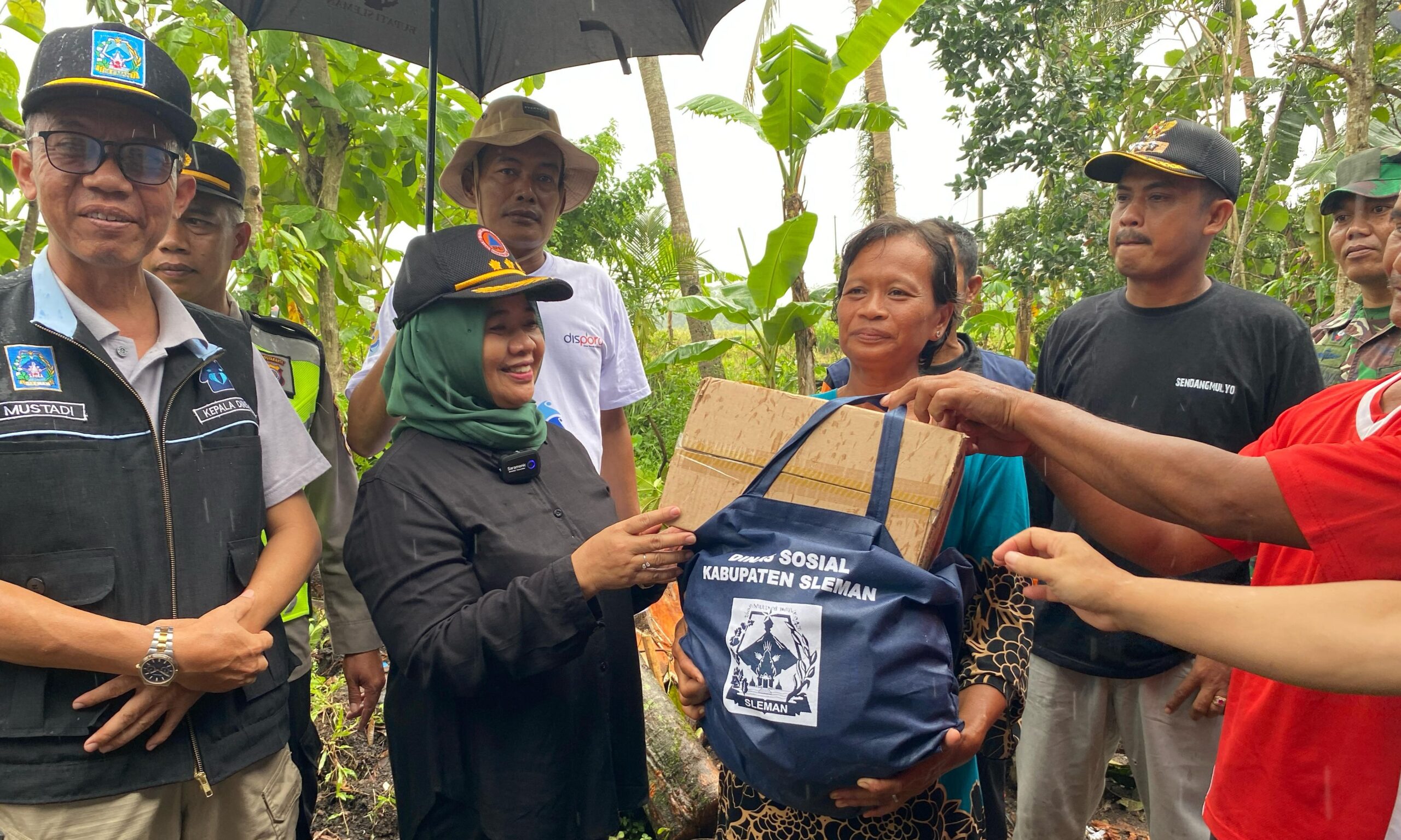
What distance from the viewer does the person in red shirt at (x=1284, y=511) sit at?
136 cm

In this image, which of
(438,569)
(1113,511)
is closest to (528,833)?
(438,569)

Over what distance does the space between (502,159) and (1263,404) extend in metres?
2.52

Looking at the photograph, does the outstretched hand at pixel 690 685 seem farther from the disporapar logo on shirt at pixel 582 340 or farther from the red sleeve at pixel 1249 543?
the disporapar logo on shirt at pixel 582 340

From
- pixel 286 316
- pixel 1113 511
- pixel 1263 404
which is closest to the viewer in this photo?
pixel 1113 511

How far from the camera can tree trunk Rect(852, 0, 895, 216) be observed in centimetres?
838

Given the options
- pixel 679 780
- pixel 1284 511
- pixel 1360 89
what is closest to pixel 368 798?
pixel 679 780

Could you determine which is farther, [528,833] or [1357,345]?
[1357,345]

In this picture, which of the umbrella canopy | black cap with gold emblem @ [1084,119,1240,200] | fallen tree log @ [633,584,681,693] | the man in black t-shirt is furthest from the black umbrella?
fallen tree log @ [633,584,681,693]

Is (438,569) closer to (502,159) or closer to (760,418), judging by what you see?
(760,418)

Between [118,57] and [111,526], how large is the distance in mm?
950

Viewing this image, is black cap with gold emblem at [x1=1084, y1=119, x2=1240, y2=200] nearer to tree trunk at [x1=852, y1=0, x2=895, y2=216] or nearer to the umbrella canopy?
the umbrella canopy

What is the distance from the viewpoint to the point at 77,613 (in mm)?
1531

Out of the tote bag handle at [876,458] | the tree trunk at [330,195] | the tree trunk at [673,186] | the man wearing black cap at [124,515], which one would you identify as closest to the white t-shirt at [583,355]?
the man wearing black cap at [124,515]

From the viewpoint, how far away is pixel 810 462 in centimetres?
155
